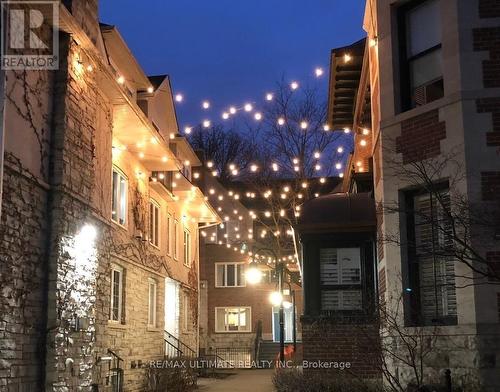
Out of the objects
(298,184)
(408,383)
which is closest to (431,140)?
(408,383)

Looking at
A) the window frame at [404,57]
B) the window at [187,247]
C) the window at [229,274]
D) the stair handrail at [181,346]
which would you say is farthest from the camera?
the window at [229,274]

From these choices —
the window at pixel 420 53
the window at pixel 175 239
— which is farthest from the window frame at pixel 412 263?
the window at pixel 175 239

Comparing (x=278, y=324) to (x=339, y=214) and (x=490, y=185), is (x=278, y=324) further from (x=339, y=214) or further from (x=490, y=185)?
(x=490, y=185)

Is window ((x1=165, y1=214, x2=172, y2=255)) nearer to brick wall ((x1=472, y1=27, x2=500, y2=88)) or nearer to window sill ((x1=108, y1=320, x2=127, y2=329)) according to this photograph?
window sill ((x1=108, y1=320, x2=127, y2=329))

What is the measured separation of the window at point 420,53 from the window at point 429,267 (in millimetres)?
1489

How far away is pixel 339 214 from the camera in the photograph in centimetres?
1300

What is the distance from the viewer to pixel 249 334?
35469mm

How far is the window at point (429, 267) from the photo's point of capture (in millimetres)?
8812

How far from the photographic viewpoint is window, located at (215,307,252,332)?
3591 centimetres

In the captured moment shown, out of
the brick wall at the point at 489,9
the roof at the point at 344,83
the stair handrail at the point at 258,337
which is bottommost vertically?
the stair handrail at the point at 258,337

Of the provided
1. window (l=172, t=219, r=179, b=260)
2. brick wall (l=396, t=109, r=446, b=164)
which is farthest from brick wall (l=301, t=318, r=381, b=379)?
window (l=172, t=219, r=179, b=260)

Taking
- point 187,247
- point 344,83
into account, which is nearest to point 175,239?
point 187,247

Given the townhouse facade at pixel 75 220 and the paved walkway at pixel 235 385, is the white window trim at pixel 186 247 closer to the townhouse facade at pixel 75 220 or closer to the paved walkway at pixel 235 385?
the paved walkway at pixel 235 385

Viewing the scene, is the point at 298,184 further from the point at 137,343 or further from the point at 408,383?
the point at 408,383
